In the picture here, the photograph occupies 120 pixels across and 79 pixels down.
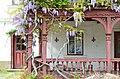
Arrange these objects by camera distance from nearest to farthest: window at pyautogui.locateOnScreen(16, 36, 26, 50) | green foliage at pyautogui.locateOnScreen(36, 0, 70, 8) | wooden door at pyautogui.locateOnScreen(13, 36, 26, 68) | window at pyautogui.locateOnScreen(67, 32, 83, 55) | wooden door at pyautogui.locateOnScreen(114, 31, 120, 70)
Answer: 1. green foliage at pyautogui.locateOnScreen(36, 0, 70, 8)
2. wooden door at pyautogui.locateOnScreen(114, 31, 120, 70)
3. window at pyautogui.locateOnScreen(67, 32, 83, 55)
4. wooden door at pyautogui.locateOnScreen(13, 36, 26, 68)
5. window at pyautogui.locateOnScreen(16, 36, 26, 50)

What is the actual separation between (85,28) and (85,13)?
530 cm

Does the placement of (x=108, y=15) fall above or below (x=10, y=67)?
above

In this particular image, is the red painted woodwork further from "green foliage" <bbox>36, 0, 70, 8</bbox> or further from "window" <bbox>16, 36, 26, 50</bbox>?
"window" <bbox>16, 36, 26, 50</bbox>

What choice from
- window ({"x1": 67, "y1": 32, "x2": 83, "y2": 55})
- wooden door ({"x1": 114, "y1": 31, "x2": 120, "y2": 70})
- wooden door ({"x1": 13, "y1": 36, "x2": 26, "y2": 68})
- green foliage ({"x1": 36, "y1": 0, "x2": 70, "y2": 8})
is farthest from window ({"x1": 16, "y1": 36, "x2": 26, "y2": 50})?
green foliage ({"x1": 36, "y1": 0, "x2": 70, "y2": 8})

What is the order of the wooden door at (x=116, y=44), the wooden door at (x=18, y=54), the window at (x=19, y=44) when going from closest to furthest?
the wooden door at (x=116, y=44), the wooden door at (x=18, y=54), the window at (x=19, y=44)

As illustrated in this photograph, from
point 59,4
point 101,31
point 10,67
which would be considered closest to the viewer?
point 59,4

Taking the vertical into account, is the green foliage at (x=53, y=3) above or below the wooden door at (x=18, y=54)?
above

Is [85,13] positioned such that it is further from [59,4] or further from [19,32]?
[19,32]

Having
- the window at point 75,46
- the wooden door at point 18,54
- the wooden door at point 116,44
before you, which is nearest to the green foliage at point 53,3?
the window at point 75,46

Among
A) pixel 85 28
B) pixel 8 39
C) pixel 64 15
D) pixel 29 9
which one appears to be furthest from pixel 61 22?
pixel 8 39

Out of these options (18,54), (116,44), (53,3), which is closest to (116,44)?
(116,44)

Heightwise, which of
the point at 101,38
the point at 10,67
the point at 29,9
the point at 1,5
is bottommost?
the point at 10,67

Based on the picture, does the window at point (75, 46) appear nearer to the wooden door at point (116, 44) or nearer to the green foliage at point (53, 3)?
the wooden door at point (116, 44)

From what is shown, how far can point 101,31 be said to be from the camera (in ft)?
55.2
